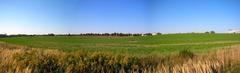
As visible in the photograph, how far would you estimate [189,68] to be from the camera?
1458 centimetres

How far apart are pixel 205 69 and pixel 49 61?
21.3 feet

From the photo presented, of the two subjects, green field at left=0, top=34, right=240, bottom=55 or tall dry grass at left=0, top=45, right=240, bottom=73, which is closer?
tall dry grass at left=0, top=45, right=240, bottom=73

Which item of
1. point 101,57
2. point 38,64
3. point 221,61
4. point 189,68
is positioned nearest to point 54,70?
point 38,64

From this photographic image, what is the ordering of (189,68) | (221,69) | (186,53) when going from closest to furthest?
1. (189,68)
2. (221,69)
3. (186,53)

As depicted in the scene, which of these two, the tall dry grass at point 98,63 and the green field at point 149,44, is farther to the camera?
the green field at point 149,44

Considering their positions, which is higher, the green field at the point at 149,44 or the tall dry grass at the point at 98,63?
the tall dry grass at the point at 98,63

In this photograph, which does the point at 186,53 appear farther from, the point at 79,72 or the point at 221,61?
the point at 79,72

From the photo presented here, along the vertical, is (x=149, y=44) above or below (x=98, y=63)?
below

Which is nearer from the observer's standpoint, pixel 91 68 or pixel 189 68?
pixel 189 68

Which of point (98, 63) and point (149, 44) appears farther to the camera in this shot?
point (149, 44)

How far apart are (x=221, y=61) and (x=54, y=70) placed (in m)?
A: 6.65

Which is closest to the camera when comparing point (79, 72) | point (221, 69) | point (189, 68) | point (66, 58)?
point (189, 68)

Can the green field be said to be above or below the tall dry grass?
below

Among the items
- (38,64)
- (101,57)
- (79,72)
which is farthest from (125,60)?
(38,64)
